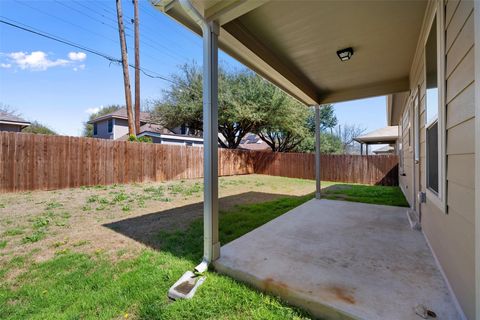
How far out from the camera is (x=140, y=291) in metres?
1.79

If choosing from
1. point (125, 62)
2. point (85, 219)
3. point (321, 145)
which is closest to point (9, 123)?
point (125, 62)

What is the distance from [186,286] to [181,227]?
5.54 feet

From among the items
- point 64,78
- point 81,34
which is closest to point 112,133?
point 64,78

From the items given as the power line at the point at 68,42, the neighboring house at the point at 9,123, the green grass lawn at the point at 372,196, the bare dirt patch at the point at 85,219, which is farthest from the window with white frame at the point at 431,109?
the neighboring house at the point at 9,123

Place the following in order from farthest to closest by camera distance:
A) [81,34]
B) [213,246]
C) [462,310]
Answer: [81,34]
[213,246]
[462,310]

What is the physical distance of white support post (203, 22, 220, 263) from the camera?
210 cm

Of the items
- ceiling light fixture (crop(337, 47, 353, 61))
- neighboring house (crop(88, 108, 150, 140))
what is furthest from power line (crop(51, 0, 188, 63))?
ceiling light fixture (crop(337, 47, 353, 61))

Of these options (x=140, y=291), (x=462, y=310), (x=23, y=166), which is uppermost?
(x=23, y=166)

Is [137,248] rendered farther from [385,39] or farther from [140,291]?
[385,39]

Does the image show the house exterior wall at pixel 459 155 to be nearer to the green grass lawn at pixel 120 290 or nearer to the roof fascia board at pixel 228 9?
the green grass lawn at pixel 120 290

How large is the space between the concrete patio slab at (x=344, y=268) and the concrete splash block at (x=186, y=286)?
0.25 meters

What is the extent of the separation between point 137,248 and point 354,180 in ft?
31.4

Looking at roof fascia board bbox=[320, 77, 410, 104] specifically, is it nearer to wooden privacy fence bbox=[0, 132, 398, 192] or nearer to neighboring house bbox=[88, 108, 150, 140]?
wooden privacy fence bbox=[0, 132, 398, 192]

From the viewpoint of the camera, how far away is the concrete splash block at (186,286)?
1688 millimetres
